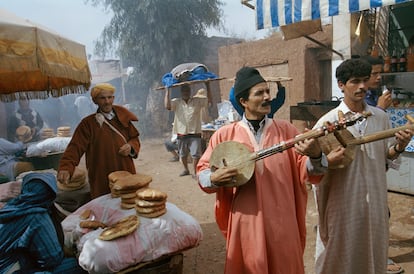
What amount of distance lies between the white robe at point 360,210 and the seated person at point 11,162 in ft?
16.9

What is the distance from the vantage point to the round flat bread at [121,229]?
2828 millimetres

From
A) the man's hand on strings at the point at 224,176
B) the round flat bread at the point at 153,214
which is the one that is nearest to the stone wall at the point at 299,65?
the round flat bread at the point at 153,214

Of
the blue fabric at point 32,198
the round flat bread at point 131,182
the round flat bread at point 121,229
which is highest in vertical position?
the blue fabric at point 32,198

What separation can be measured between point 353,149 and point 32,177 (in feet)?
7.91

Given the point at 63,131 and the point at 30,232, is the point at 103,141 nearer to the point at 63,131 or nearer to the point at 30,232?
the point at 30,232

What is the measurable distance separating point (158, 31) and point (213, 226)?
499 inches

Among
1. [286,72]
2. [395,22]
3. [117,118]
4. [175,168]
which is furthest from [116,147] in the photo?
[286,72]

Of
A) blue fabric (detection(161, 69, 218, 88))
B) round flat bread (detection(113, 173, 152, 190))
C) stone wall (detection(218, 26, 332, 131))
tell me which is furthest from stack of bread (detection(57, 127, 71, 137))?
stone wall (detection(218, 26, 332, 131))

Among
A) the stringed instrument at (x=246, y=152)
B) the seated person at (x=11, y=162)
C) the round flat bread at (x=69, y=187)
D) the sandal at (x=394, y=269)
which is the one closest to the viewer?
the stringed instrument at (x=246, y=152)

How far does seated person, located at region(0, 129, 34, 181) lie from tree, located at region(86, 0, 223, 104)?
1070cm

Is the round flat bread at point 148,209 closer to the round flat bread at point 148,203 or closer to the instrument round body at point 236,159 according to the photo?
the round flat bread at point 148,203

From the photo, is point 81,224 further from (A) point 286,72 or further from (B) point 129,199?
(A) point 286,72

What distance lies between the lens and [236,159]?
2197 millimetres

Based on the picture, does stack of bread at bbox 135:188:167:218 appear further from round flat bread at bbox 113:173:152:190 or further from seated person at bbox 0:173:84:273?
seated person at bbox 0:173:84:273
